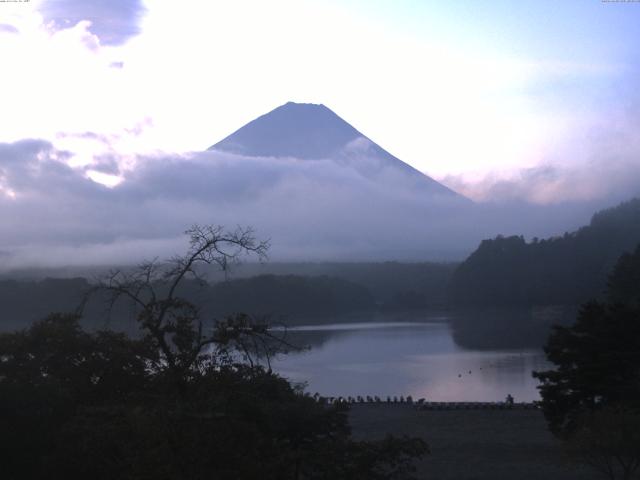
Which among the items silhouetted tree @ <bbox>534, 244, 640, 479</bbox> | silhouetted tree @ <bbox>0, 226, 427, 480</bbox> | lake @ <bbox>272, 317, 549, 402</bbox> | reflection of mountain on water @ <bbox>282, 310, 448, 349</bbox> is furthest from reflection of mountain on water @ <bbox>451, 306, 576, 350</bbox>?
silhouetted tree @ <bbox>0, 226, 427, 480</bbox>

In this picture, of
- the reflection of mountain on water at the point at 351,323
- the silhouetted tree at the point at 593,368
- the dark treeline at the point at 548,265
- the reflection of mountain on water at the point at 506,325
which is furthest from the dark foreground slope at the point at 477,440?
the dark treeline at the point at 548,265

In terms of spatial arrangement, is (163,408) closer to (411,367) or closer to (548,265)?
(411,367)

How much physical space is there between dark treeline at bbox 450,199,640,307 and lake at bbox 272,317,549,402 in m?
16.3

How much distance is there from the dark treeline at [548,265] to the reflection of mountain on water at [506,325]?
1.27 m

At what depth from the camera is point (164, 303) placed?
15.6 feet

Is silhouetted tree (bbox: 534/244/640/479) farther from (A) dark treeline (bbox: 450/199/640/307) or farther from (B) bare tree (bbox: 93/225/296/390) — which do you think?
(A) dark treeline (bbox: 450/199/640/307)

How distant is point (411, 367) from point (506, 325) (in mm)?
17649

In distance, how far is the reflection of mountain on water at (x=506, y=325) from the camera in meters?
29.8

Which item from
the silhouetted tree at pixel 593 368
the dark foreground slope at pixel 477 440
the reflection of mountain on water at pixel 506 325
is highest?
the silhouetted tree at pixel 593 368

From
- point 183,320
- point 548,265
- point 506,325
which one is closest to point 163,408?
point 183,320

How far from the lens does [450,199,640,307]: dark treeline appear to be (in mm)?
46250

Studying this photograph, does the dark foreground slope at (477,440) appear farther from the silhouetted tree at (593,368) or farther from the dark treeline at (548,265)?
the dark treeline at (548,265)

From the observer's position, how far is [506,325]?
39.1 meters

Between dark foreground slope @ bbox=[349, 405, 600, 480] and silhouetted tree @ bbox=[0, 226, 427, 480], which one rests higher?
silhouetted tree @ bbox=[0, 226, 427, 480]
